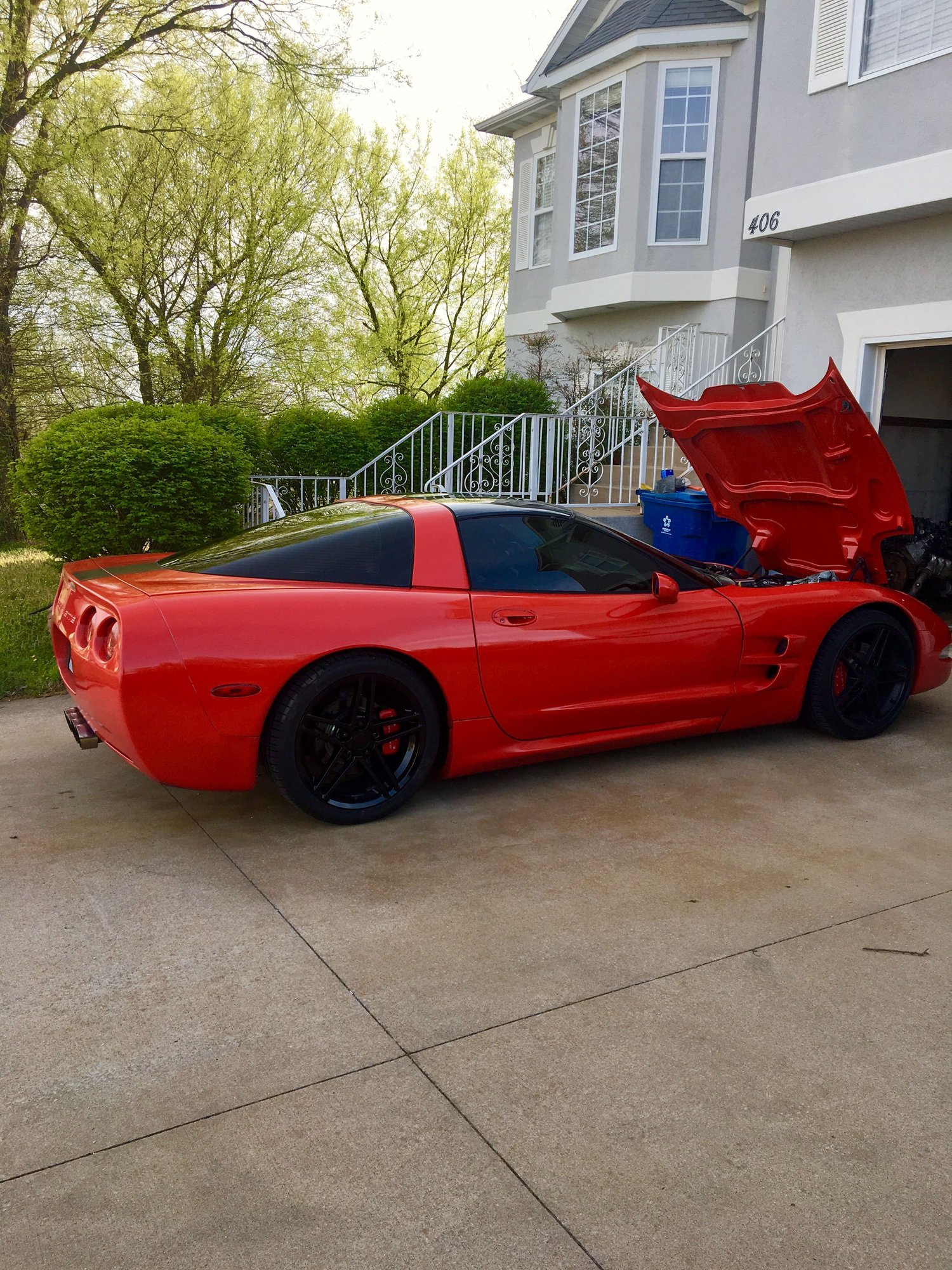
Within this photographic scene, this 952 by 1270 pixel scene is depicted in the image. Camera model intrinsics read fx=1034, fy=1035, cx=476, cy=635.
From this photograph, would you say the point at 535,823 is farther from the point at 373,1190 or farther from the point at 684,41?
the point at 684,41

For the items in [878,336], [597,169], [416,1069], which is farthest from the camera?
[597,169]

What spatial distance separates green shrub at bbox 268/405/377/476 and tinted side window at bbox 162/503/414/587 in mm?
7587

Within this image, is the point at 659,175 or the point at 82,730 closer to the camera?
the point at 82,730

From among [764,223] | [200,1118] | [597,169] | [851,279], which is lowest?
[200,1118]

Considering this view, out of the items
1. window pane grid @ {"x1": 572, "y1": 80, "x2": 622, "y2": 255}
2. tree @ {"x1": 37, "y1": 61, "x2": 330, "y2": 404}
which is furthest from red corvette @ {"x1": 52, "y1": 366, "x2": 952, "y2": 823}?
tree @ {"x1": 37, "y1": 61, "x2": 330, "y2": 404}

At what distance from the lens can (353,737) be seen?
4125mm

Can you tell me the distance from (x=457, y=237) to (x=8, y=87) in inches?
469

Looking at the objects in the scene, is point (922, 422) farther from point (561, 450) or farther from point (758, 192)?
point (561, 450)

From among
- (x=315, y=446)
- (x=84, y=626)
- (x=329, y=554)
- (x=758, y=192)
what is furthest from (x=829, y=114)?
(x=84, y=626)

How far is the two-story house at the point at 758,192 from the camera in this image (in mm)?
7988

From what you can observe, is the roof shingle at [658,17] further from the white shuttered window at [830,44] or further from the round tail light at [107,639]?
the round tail light at [107,639]

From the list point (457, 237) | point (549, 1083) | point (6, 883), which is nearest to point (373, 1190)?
point (549, 1083)

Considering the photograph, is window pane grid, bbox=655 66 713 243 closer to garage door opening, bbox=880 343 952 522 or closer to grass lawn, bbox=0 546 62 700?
garage door opening, bbox=880 343 952 522

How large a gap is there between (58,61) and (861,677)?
1673 centimetres
